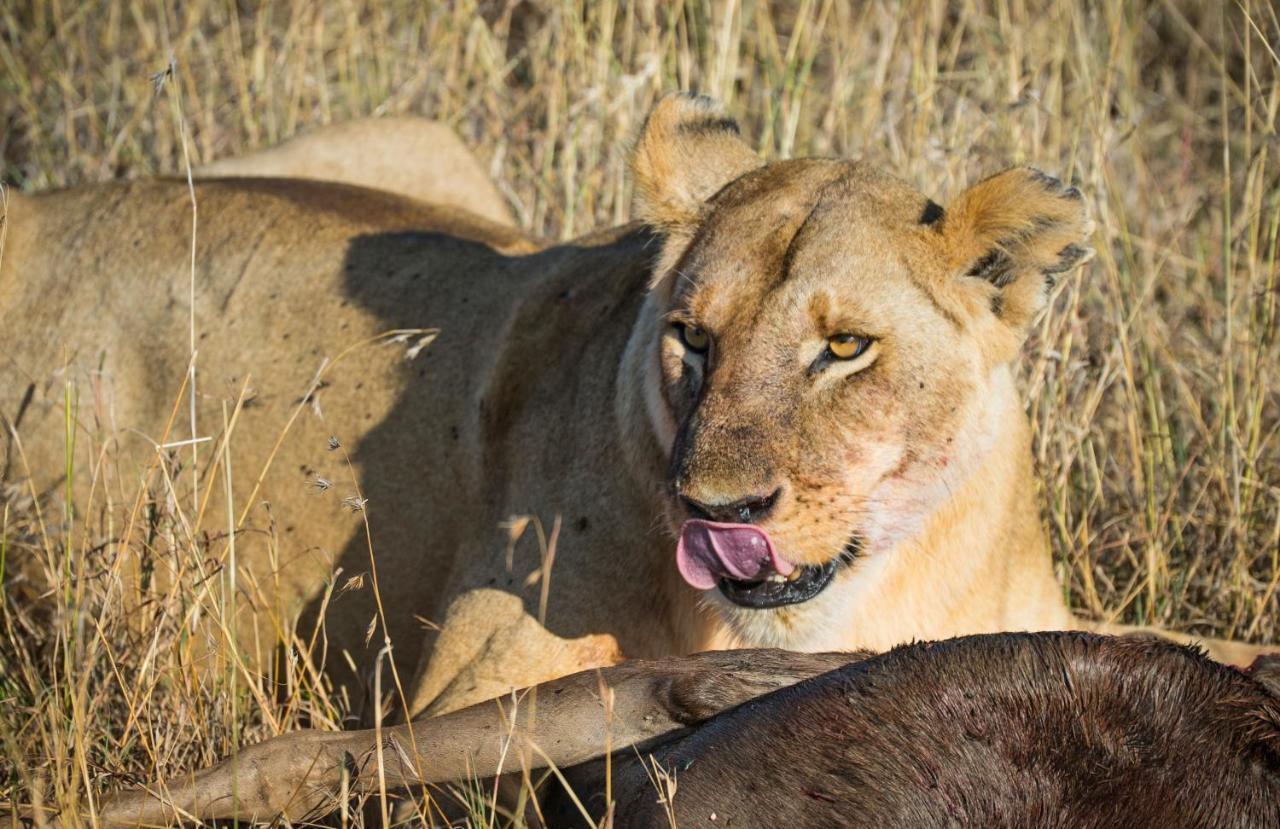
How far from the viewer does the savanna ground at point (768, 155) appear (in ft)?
11.5

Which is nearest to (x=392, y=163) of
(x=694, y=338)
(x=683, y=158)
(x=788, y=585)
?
(x=683, y=158)

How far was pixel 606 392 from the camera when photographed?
357cm

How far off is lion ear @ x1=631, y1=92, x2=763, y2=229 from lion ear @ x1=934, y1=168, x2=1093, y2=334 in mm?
562

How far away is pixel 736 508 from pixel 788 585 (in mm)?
258

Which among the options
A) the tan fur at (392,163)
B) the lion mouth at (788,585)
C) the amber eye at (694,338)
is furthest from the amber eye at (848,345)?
the tan fur at (392,163)

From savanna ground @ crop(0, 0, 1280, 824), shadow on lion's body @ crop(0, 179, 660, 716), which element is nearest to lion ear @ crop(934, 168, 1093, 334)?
savanna ground @ crop(0, 0, 1280, 824)

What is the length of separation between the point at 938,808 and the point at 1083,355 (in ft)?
8.85

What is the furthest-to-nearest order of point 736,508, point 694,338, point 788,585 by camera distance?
point 694,338 < point 788,585 < point 736,508

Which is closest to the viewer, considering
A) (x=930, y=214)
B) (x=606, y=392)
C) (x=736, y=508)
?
(x=736, y=508)

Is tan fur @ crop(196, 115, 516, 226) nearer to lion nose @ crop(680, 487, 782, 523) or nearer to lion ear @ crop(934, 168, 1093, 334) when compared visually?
lion ear @ crop(934, 168, 1093, 334)

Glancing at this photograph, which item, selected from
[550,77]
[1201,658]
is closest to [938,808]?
[1201,658]

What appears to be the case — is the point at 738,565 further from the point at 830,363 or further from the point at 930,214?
the point at 930,214

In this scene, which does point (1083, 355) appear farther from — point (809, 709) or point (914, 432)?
point (809, 709)

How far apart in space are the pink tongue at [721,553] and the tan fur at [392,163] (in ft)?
8.66
